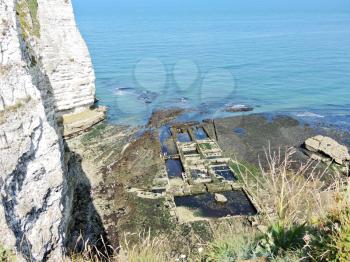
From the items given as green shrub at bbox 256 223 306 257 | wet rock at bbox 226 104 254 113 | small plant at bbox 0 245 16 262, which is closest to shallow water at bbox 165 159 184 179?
wet rock at bbox 226 104 254 113

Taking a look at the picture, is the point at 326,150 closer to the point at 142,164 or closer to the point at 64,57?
the point at 142,164

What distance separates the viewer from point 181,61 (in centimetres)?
6322

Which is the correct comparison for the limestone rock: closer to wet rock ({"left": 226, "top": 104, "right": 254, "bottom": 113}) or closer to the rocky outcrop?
the rocky outcrop

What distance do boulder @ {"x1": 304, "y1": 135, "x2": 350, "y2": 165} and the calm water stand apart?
31.6 feet

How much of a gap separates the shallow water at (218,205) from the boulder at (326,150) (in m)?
7.76

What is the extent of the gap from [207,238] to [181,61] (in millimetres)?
48914

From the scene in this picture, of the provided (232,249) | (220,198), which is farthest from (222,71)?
(232,249)

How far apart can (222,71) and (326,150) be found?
32.3 meters

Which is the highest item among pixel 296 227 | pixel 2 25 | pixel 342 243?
pixel 2 25

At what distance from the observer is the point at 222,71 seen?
56.6 m

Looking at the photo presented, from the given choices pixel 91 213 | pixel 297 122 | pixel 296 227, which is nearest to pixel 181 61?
pixel 297 122

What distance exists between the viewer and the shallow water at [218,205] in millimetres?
19969

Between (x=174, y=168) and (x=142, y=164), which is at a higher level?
(x=142, y=164)

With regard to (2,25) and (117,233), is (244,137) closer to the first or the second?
(117,233)
